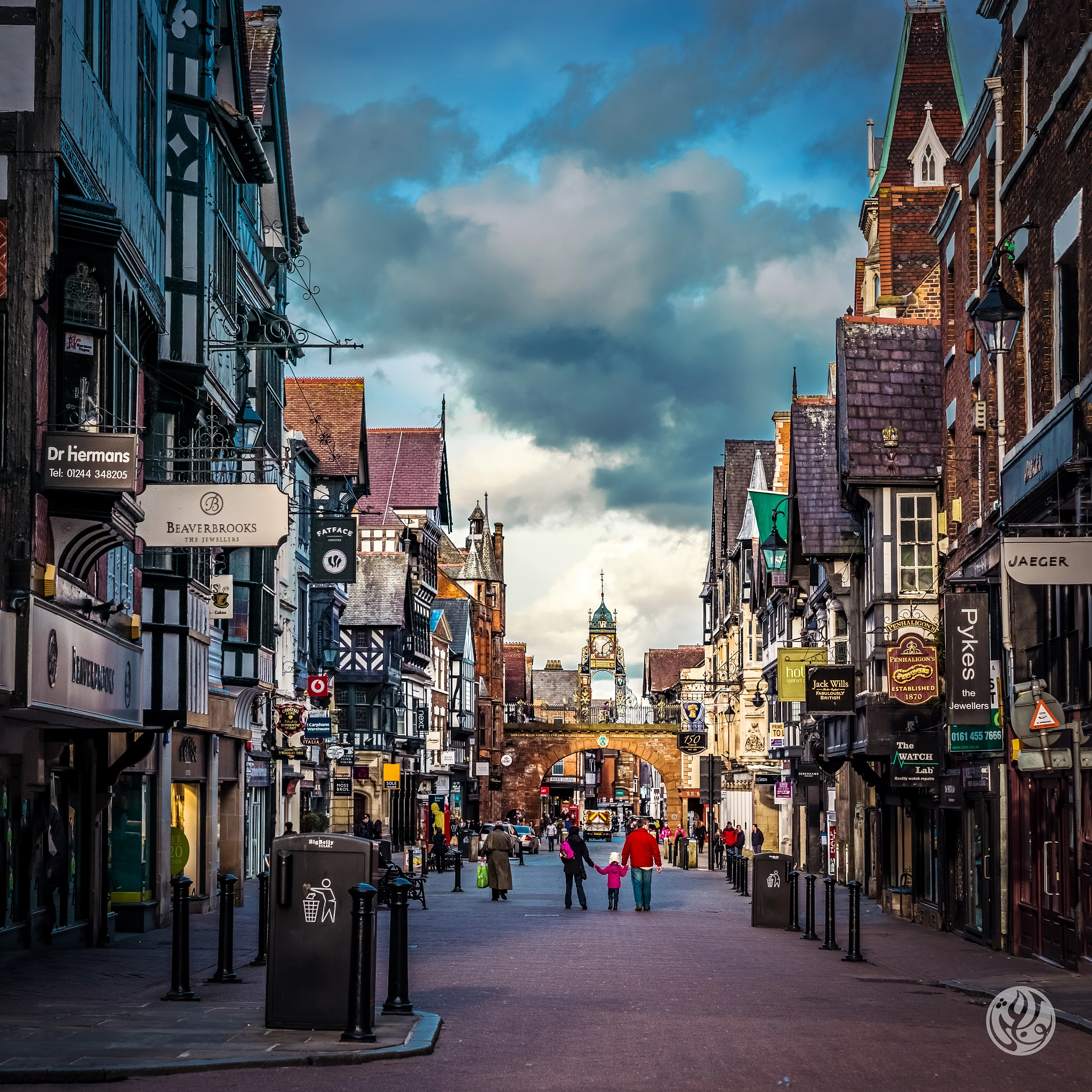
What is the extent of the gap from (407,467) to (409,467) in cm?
12

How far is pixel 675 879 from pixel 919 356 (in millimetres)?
21195

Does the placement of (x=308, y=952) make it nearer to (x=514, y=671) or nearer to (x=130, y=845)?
(x=130, y=845)

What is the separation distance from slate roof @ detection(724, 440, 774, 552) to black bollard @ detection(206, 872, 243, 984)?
2127 inches

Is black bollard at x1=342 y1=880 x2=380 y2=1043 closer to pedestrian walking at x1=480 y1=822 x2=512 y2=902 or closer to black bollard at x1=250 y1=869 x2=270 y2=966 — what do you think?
black bollard at x1=250 y1=869 x2=270 y2=966

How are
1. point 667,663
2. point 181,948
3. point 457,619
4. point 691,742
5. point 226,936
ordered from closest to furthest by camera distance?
point 181,948 → point 226,936 → point 691,742 → point 457,619 → point 667,663

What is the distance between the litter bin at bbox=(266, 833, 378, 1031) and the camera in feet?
39.4

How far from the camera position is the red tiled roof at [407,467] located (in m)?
76.8

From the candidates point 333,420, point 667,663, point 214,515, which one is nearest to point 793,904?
point 214,515

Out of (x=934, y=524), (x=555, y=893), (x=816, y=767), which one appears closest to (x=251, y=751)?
(x=555, y=893)

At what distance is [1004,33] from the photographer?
20.9 m

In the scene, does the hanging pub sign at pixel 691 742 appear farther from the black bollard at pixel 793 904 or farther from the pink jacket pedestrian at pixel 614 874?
the black bollard at pixel 793 904

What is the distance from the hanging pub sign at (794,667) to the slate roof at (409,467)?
39332mm

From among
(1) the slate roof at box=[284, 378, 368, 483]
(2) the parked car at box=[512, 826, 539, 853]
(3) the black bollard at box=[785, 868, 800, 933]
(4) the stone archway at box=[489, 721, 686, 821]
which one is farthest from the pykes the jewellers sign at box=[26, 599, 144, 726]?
(4) the stone archway at box=[489, 721, 686, 821]

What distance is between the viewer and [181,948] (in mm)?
14578
